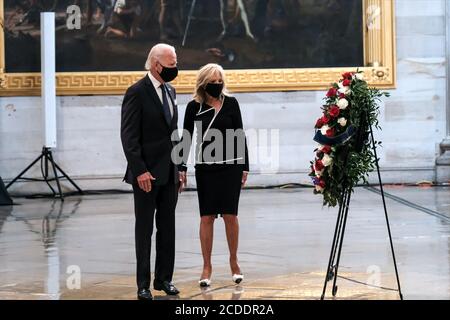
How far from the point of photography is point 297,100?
1911 cm

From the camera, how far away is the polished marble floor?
8.66 meters

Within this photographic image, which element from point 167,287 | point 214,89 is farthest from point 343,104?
point 167,287

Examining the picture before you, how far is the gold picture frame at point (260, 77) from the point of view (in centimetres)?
1891

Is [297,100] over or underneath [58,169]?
over

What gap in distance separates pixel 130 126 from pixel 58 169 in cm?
1055

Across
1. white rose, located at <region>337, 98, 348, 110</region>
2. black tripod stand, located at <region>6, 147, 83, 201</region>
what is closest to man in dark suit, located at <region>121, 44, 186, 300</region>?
white rose, located at <region>337, 98, 348, 110</region>

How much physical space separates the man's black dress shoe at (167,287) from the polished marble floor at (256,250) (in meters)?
0.07

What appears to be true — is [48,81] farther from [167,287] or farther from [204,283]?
[167,287]

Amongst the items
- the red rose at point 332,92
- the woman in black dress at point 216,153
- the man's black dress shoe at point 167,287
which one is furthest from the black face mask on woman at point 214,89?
the man's black dress shoe at point 167,287

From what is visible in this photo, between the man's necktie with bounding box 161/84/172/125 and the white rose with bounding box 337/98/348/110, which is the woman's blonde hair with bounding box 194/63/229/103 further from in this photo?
the white rose with bounding box 337/98/348/110

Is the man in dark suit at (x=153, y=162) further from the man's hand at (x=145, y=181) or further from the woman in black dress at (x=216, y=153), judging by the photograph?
the woman in black dress at (x=216, y=153)

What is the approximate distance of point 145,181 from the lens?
8.23 m

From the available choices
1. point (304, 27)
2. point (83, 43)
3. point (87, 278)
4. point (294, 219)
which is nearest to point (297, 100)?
point (304, 27)
